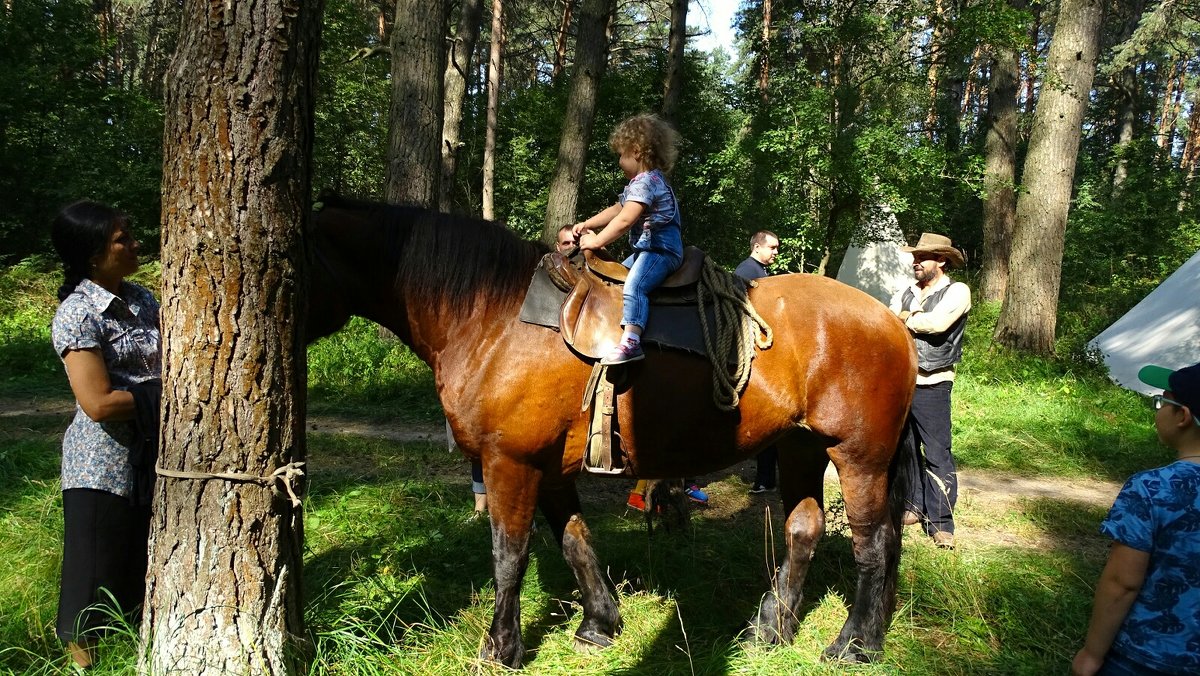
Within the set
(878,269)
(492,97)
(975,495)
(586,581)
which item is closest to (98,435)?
(586,581)

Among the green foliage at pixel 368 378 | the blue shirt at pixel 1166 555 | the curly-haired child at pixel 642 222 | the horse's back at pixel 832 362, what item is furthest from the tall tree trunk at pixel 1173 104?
the blue shirt at pixel 1166 555

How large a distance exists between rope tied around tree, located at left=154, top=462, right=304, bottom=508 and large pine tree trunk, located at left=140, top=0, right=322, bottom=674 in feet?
0.07

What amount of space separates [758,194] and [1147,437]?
23.8 ft

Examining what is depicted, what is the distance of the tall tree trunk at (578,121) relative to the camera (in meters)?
9.74

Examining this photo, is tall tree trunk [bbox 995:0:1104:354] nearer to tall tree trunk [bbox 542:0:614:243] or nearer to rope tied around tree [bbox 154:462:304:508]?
tall tree trunk [bbox 542:0:614:243]

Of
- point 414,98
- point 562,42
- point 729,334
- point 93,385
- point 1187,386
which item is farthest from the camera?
point 562,42

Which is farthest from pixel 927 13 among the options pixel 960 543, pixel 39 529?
pixel 39 529

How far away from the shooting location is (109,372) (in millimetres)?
2447

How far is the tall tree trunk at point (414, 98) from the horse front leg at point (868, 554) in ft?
22.6

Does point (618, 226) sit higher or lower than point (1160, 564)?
higher

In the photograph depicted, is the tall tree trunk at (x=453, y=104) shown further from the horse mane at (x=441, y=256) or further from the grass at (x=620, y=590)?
the horse mane at (x=441, y=256)

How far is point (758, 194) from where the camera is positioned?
41.0 ft

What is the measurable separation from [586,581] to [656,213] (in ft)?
5.91

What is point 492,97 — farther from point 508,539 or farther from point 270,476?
point 270,476
